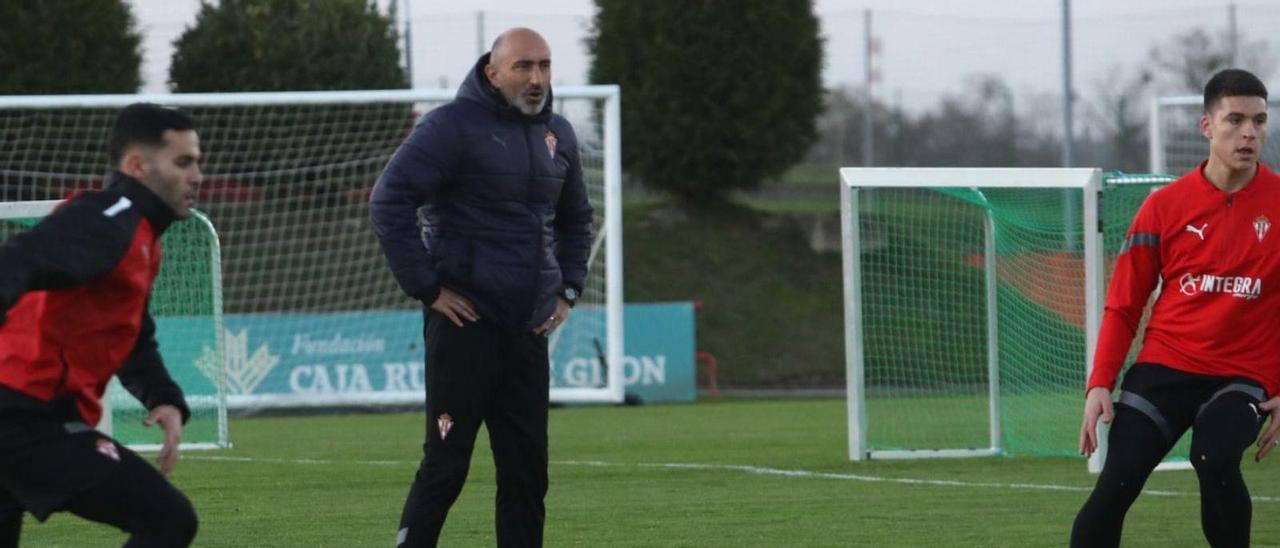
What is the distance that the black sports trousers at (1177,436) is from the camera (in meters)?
5.71

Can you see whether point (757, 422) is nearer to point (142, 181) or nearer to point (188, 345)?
point (188, 345)

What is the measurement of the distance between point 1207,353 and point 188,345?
1150 centimetres

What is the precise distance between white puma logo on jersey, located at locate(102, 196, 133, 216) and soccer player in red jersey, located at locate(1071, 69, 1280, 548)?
2917mm

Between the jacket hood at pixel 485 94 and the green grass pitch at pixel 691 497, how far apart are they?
2275mm

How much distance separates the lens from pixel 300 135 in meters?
22.4

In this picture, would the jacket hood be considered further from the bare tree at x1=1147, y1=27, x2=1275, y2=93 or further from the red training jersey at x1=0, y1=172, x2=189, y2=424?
the bare tree at x1=1147, y1=27, x2=1275, y2=93

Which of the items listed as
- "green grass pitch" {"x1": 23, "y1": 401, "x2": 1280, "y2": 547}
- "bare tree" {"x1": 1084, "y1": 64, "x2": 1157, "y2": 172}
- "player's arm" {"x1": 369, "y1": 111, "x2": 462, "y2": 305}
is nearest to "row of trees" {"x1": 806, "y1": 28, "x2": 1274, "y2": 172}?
"bare tree" {"x1": 1084, "y1": 64, "x2": 1157, "y2": 172}

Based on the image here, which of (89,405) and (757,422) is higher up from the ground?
(89,405)

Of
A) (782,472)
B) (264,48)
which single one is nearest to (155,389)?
(782,472)

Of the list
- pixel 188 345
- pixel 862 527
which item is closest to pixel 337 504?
pixel 862 527

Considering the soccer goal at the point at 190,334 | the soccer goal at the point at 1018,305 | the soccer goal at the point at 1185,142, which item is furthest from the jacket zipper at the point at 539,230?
the soccer goal at the point at 1185,142

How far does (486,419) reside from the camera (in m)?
6.55

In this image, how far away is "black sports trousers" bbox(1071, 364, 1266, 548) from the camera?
571cm

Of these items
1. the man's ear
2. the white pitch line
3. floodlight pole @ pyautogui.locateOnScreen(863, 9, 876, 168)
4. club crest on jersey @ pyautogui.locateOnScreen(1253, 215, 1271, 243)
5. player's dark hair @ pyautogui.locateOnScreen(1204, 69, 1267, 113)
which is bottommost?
the white pitch line
